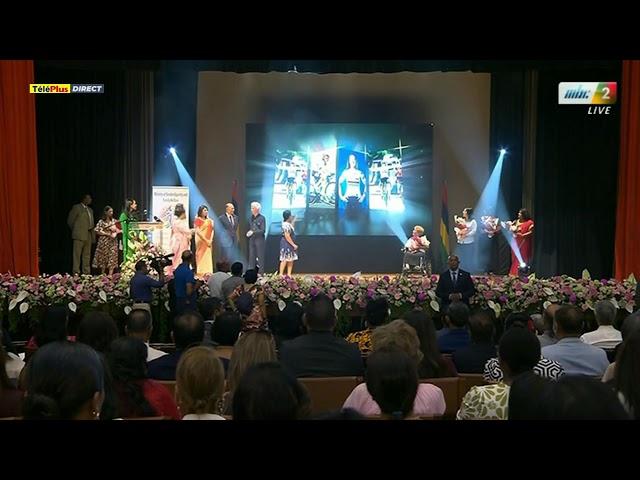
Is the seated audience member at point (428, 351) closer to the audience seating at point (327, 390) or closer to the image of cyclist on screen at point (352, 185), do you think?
the audience seating at point (327, 390)

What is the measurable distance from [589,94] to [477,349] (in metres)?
11.0

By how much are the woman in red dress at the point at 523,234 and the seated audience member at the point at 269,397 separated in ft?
42.1

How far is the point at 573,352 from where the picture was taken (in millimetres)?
5070

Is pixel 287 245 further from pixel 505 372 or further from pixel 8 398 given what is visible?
pixel 505 372

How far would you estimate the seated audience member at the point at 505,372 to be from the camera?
3646 millimetres

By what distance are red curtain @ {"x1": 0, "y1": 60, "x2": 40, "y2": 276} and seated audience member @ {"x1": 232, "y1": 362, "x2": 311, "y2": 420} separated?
11.8 metres

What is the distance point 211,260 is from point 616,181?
7133 mm

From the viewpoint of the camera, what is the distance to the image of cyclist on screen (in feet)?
55.3

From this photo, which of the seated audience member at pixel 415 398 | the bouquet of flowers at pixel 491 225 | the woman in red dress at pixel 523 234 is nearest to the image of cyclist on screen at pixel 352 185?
the bouquet of flowers at pixel 491 225

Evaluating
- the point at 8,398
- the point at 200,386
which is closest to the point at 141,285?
the point at 8,398

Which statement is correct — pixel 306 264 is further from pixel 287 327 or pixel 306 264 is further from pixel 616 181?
pixel 287 327

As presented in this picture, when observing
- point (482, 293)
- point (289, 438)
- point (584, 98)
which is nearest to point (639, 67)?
point (584, 98)

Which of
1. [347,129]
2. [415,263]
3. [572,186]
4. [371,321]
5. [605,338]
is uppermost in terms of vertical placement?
[347,129]

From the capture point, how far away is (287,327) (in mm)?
6047
